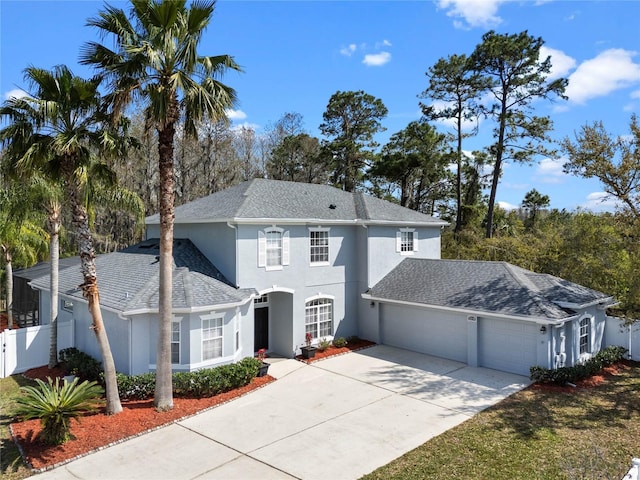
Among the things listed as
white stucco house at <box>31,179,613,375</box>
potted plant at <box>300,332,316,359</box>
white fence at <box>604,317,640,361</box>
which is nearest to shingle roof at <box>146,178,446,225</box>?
white stucco house at <box>31,179,613,375</box>

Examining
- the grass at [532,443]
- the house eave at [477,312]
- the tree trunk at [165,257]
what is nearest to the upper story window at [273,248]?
the house eave at [477,312]

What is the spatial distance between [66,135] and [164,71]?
303cm

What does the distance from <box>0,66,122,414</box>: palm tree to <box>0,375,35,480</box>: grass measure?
2.29 m

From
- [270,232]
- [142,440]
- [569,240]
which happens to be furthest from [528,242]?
[142,440]

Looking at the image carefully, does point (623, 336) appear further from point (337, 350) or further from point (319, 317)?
point (319, 317)

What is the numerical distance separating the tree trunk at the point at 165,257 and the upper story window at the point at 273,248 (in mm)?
5444

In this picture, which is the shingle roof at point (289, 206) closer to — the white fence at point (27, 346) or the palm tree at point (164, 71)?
the palm tree at point (164, 71)

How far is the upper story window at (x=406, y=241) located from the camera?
21469 millimetres

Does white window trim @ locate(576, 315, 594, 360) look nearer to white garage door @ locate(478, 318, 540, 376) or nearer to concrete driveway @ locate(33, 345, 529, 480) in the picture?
white garage door @ locate(478, 318, 540, 376)

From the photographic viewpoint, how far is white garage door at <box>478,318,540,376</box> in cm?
1527

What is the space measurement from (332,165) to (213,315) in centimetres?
2730

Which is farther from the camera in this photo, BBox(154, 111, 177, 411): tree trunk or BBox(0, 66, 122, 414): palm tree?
BBox(154, 111, 177, 411): tree trunk

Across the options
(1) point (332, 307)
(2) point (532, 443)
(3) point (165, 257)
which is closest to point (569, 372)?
(2) point (532, 443)

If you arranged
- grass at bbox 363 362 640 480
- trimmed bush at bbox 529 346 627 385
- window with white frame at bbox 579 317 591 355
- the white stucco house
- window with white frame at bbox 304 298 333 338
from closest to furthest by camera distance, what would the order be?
1. grass at bbox 363 362 640 480
2. trimmed bush at bbox 529 346 627 385
3. the white stucco house
4. window with white frame at bbox 579 317 591 355
5. window with white frame at bbox 304 298 333 338
